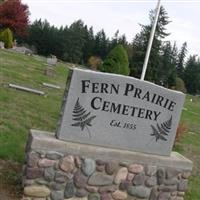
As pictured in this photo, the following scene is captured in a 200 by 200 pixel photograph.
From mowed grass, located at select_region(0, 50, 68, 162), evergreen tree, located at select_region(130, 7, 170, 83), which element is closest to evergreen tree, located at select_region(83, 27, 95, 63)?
evergreen tree, located at select_region(130, 7, 170, 83)

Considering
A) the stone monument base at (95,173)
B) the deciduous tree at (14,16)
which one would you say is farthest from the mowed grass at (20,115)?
the deciduous tree at (14,16)

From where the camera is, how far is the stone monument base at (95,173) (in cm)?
658

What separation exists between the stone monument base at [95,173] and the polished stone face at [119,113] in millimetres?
190

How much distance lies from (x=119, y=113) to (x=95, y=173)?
94 cm

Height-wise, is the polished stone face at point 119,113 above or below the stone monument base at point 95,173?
above

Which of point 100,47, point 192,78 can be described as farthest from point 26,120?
point 100,47

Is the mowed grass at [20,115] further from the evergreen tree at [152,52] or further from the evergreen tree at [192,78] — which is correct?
the evergreen tree at [192,78]

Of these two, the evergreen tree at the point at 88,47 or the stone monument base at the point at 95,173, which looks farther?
the evergreen tree at the point at 88,47

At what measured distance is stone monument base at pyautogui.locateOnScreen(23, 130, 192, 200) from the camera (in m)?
6.58

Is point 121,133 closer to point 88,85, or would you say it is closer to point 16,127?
point 88,85

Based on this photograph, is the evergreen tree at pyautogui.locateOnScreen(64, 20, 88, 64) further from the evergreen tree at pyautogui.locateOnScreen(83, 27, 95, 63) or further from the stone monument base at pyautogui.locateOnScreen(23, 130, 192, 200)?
the stone monument base at pyautogui.locateOnScreen(23, 130, 192, 200)

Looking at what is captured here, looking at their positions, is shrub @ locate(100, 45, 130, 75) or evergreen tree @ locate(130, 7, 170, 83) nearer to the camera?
shrub @ locate(100, 45, 130, 75)

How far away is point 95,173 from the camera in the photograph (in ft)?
22.4

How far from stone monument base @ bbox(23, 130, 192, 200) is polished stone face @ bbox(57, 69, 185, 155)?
0.62 ft
